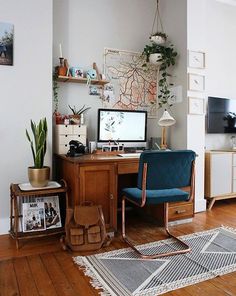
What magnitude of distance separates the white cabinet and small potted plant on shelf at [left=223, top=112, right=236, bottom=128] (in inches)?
22.6

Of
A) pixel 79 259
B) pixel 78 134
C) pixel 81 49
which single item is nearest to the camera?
pixel 79 259

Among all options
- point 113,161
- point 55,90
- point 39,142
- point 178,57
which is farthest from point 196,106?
point 39,142

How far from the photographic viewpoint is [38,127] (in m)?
2.25

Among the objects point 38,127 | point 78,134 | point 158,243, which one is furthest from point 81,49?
point 158,243

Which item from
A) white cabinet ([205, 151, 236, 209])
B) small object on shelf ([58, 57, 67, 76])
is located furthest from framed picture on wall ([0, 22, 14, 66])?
white cabinet ([205, 151, 236, 209])

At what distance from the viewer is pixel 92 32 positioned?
2959 millimetres

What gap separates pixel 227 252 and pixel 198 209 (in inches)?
43.1

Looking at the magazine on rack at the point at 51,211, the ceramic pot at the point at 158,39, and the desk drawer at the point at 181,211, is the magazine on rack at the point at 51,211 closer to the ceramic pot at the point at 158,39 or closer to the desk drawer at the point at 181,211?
the desk drawer at the point at 181,211

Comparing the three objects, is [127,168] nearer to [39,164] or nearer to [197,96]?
[39,164]

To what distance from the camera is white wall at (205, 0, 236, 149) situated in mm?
3602

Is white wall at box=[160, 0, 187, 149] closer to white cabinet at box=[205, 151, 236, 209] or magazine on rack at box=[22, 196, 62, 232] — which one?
white cabinet at box=[205, 151, 236, 209]

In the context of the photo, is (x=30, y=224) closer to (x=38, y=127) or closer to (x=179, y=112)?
(x=38, y=127)

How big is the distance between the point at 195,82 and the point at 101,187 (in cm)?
164

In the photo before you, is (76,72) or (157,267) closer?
(157,267)
